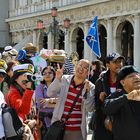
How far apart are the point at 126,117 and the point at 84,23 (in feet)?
80.7

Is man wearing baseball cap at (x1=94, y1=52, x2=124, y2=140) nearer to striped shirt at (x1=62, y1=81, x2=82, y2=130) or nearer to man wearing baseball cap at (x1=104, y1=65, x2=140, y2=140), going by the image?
striped shirt at (x1=62, y1=81, x2=82, y2=130)

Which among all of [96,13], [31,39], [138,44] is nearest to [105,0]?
[96,13]

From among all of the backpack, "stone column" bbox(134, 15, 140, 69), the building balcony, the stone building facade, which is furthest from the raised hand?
the building balcony

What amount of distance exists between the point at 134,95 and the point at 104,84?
1345mm

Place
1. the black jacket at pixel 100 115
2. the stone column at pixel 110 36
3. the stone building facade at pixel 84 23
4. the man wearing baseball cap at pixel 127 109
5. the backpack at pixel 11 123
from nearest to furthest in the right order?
the man wearing baseball cap at pixel 127 109
the backpack at pixel 11 123
the black jacket at pixel 100 115
the stone building facade at pixel 84 23
the stone column at pixel 110 36

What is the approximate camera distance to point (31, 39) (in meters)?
34.0

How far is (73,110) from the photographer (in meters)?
4.96

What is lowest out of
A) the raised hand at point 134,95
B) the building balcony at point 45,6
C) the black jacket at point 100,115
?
the black jacket at point 100,115

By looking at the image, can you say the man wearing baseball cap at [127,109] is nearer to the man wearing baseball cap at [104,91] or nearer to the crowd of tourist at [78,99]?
the crowd of tourist at [78,99]

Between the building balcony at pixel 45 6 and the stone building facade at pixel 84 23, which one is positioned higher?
the building balcony at pixel 45 6

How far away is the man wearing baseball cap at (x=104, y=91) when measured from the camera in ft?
15.4

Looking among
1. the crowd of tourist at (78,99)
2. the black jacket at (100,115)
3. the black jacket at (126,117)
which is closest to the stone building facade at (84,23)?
the crowd of tourist at (78,99)

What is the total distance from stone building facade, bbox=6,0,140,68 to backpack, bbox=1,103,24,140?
53.3 ft

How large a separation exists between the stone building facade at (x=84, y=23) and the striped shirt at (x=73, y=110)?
1515cm
